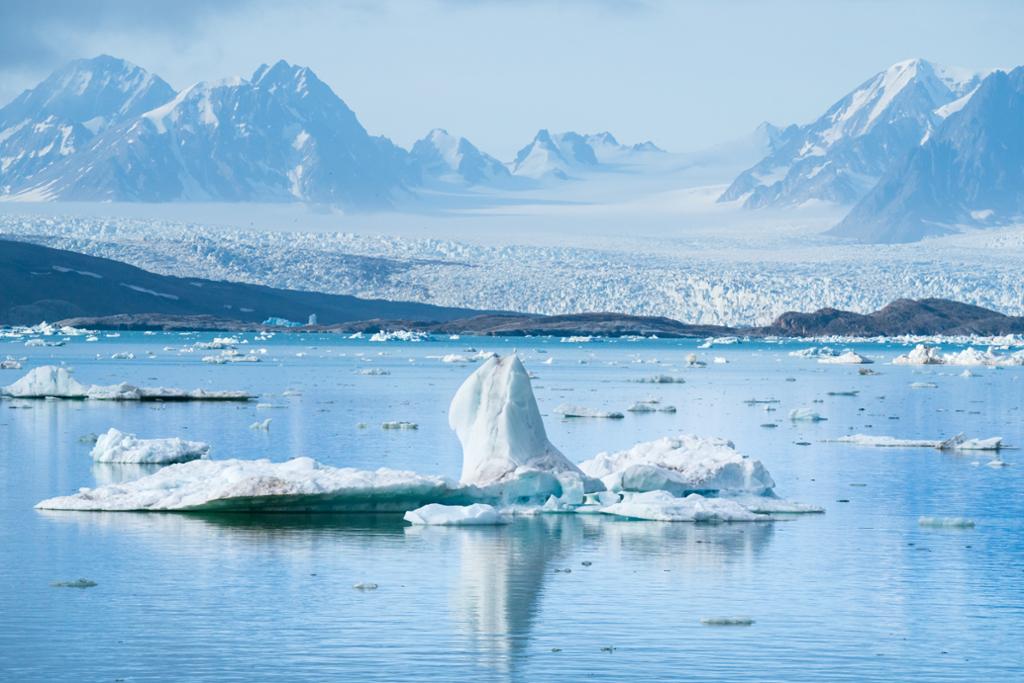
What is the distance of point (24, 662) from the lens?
1408 cm

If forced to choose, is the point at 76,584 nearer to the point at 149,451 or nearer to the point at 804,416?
the point at 149,451

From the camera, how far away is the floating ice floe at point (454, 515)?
22.0 metres

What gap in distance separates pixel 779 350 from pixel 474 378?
10459cm

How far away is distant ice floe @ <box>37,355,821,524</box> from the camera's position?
74.0 ft

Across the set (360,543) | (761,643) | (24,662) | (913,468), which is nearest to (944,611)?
(761,643)

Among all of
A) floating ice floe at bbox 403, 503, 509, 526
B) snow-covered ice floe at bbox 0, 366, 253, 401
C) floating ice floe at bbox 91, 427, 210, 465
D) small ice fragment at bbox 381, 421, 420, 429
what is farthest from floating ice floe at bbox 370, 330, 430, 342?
floating ice floe at bbox 403, 503, 509, 526

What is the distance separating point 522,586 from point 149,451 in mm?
13217

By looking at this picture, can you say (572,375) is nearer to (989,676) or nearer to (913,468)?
(913,468)

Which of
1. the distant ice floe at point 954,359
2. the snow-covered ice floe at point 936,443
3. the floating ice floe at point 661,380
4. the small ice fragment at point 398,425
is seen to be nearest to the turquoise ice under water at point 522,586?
the snow-covered ice floe at point 936,443

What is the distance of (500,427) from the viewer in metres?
24.2

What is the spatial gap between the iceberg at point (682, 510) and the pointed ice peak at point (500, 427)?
1230 millimetres

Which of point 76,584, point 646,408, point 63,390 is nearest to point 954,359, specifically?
point 646,408

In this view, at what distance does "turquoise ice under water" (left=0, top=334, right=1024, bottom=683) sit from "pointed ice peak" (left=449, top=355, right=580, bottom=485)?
1091 millimetres

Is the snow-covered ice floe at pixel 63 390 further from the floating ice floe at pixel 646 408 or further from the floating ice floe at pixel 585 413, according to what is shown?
the floating ice floe at pixel 646 408
